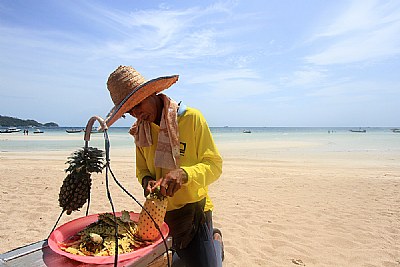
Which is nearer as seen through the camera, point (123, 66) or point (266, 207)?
point (123, 66)

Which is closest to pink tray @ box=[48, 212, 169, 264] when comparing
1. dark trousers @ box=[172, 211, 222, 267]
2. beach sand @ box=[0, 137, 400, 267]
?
dark trousers @ box=[172, 211, 222, 267]

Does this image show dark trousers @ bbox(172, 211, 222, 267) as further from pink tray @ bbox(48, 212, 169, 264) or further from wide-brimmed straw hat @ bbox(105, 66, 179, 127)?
wide-brimmed straw hat @ bbox(105, 66, 179, 127)

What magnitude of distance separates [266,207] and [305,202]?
3.62ft

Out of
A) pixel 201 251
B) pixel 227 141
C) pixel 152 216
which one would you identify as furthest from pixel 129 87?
pixel 227 141

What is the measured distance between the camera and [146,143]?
2332 millimetres

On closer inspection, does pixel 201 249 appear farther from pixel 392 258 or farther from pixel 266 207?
pixel 266 207

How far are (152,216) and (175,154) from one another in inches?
21.3

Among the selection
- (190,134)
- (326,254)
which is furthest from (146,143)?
(326,254)

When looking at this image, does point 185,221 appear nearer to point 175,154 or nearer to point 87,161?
point 175,154

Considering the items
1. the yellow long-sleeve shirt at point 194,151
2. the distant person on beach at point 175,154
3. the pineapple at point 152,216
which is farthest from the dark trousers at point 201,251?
the pineapple at point 152,216

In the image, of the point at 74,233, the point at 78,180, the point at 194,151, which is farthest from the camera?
the point at 194,151

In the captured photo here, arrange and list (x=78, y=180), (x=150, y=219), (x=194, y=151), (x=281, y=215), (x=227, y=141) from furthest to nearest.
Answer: (x=227, y=141) → (x=281, y=215) → (x=194, y=151) → (x=150, y=219) → (x=78, y=180)

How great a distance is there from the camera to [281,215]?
19.9 feet

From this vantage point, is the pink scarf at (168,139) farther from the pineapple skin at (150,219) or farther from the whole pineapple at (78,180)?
the whole pineapple at (78,180)
